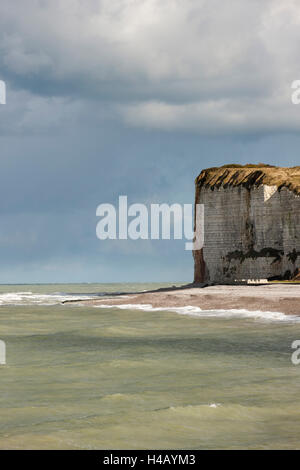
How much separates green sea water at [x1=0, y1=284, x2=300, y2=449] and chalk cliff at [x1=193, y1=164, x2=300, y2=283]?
136 ft

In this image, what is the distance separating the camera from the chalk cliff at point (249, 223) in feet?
210

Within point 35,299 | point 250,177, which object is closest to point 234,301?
point 250,177

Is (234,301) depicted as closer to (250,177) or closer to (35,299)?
(250,177)

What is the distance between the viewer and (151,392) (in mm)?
12180

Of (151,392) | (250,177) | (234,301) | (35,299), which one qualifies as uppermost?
(250,177)

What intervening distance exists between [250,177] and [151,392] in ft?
185

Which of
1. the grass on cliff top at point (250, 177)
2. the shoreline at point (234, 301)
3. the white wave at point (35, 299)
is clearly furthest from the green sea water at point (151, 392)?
the grass on cliff top at point (250, 177)

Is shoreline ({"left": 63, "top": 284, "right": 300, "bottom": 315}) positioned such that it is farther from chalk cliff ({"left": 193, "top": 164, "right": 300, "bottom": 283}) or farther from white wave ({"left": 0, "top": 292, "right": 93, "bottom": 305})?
chalk cliff ({"left": 193, "top": 164, "right": 300, "bottom": 283})

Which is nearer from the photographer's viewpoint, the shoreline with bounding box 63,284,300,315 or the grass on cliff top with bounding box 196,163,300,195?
the shoreline with bounding box 63,284,300,315

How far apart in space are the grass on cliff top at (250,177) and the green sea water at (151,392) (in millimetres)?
43145

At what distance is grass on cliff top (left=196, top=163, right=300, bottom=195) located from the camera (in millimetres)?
65250

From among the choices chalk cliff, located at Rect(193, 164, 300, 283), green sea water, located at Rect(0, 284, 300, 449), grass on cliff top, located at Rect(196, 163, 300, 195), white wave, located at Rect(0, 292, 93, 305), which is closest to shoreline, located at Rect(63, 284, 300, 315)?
white wave, located at Rect(0, 292, 93, 305)
